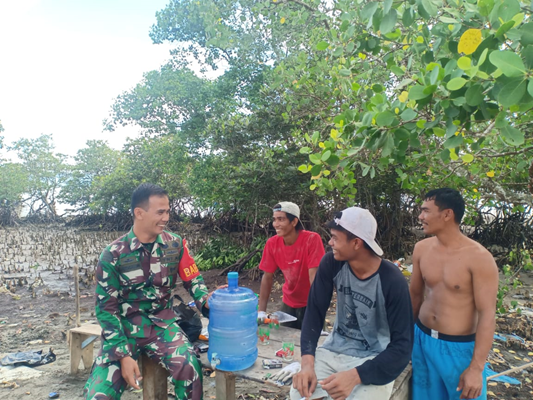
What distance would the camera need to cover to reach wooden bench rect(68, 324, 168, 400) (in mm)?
3047

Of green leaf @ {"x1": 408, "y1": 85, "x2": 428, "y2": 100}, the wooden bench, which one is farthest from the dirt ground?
green leaf @ {"x1": 408, "y1": 85, "x2": 428, "y2": 100}

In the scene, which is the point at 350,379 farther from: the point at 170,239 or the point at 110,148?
the point at 110,148

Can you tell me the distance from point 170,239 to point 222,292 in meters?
0.68

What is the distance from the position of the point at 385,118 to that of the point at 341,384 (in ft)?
5.26

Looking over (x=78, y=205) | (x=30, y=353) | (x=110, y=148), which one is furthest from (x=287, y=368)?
(x=110, y=148)

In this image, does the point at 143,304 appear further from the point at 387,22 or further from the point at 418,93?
the point at 387,22

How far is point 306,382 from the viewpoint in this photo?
2.25 m

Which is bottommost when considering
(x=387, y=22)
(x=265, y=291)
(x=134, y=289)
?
(x=265, y=291)

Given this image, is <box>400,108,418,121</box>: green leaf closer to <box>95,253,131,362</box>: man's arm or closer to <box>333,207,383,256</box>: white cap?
<box>333,207,383,256</box>: white cap

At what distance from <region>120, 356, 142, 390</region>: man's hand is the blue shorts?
2.12 m

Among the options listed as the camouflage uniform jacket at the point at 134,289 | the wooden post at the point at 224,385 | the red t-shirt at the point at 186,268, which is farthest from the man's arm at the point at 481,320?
the red t-shirt at the point at 186,268

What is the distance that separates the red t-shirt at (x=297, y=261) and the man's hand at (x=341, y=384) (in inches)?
65.1

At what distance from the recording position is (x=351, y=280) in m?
2.46

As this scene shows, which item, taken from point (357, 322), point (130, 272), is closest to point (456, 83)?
point (357, 322)
